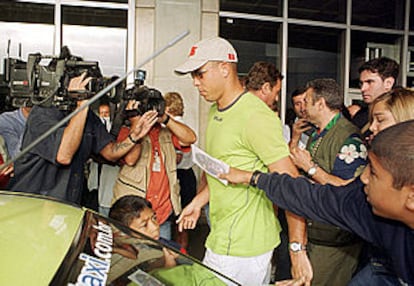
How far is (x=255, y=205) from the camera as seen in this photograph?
255cm

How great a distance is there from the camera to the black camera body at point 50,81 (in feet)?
8.68

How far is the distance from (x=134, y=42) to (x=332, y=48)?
143 inches

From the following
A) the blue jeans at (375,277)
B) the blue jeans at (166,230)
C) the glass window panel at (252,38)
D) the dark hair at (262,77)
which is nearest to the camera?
the blue jeans at (375,277)

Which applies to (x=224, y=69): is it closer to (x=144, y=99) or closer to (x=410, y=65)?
(x=144, y=99)

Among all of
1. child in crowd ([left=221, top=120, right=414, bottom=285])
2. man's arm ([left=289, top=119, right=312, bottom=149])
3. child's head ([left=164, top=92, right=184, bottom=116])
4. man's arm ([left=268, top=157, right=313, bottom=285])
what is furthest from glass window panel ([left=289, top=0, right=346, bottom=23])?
child in crowd ([left=221, top=120, right=414, bottom=285])

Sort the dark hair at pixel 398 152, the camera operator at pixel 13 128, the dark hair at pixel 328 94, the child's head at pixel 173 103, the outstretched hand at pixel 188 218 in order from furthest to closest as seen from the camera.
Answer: the child's head at pixel 173 103, the camera operator at pixel 13 128, the dark hair at pixel 328 94, the outstretched hand at pixel 188 218, the dark hair at pixel 398 152

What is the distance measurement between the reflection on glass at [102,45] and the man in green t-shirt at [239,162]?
496cm

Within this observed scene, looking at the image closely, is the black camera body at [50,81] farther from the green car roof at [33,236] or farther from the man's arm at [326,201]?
the man's arm at [326,201]

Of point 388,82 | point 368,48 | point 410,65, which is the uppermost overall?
point 368,48

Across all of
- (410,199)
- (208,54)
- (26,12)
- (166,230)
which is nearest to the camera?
(410,199)

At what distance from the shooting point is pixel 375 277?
2361 mm

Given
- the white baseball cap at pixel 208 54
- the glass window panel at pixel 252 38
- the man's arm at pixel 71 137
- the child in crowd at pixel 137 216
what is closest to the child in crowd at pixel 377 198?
the white baseball cap at pixel 208 54

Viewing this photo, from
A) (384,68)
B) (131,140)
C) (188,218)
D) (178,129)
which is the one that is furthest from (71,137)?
(384,68)

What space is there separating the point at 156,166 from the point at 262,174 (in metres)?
1.56
